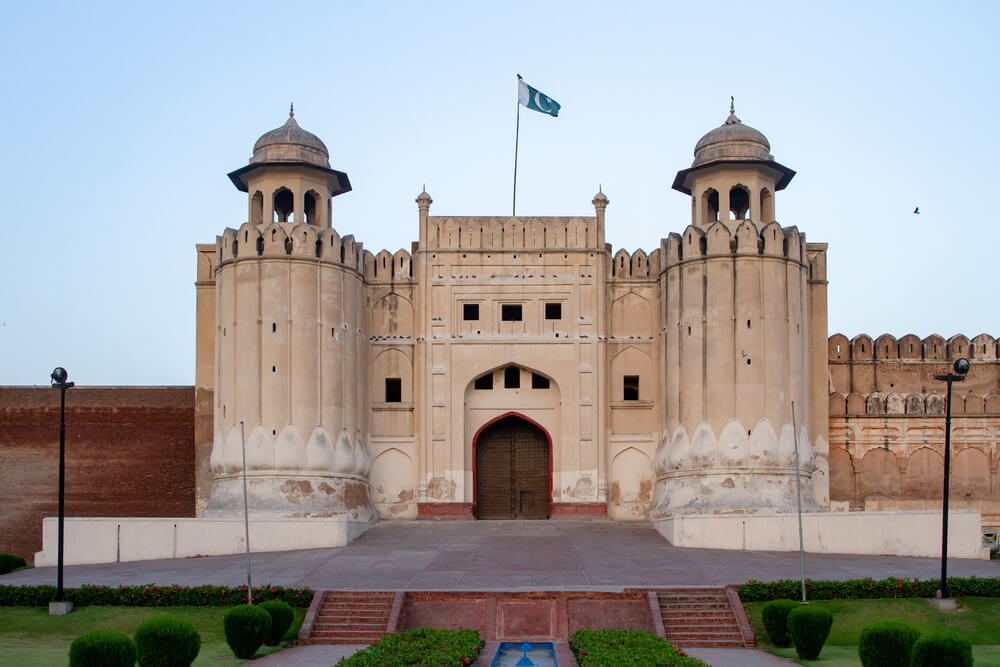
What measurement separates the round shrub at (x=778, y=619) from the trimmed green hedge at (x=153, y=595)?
27.1 ft

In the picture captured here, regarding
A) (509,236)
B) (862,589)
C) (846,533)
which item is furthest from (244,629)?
(509,236)

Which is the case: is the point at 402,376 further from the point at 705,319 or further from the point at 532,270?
the point at 705,319

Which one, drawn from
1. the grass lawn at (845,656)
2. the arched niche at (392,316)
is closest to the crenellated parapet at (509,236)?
the arched niche at (392,316)

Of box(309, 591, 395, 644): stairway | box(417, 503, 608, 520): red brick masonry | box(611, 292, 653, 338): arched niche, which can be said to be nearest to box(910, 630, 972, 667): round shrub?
box(309, 591, 395, 644): stairway

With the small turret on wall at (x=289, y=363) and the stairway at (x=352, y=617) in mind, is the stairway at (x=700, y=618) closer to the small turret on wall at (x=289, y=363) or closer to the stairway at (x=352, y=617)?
the stairway at (x=352, y=617)

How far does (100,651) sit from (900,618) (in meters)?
13.8

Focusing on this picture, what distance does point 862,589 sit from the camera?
24.2 meters

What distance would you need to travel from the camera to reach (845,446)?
3619cm

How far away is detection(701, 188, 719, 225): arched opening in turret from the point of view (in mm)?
36250

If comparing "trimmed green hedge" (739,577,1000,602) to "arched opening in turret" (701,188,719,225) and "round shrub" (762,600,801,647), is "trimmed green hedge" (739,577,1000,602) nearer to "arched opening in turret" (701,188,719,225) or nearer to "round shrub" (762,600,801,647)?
"round shrub" (762,600,801,647)

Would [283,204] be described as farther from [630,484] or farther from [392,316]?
[630,484]

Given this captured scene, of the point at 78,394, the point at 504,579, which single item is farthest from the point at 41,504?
the point at 504,579

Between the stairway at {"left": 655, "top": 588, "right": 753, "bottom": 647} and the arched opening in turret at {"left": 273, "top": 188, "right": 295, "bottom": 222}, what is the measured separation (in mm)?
17263

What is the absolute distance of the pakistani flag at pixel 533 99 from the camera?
3850 cm
